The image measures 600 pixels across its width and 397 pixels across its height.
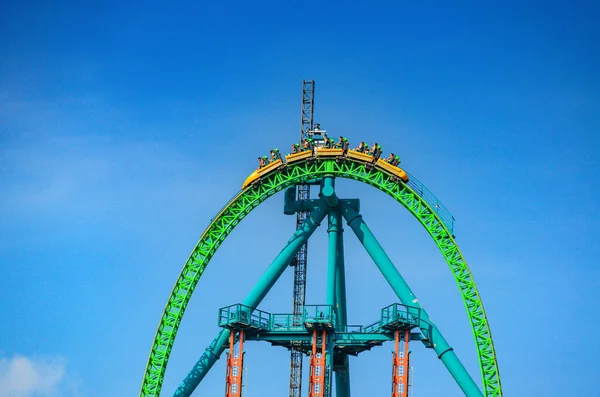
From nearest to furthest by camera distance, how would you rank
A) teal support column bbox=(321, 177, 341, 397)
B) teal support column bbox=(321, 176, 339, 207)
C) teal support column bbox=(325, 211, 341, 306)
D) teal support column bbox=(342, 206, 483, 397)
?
1. teal support column bbox=(342, 206, 483, 397)
2. teal support column bbox=(321, 177, 341, 397)
3. teal support column bbox=(325, 211, 341, 306)
4. teal support column bbox=(321, 176, 339, 207)

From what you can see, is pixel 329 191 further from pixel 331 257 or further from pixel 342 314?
pixel 342 314

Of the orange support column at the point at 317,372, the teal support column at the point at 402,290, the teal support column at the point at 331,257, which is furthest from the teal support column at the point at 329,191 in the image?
the orange support column at the point at 317,372

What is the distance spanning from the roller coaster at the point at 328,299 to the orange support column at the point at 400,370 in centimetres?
7

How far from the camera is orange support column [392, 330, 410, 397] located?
11006cm

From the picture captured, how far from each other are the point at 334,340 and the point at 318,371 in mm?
2982

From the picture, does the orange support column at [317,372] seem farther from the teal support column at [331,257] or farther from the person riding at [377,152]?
the person riding at [377,152]

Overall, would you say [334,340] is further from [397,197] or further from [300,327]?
[397,197]

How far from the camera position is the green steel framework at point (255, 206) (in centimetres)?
11281

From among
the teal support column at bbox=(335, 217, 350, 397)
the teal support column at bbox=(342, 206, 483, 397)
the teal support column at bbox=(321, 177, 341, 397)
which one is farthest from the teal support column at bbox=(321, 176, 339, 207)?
the teal support column at bbox=(335, 217, 350, 397)

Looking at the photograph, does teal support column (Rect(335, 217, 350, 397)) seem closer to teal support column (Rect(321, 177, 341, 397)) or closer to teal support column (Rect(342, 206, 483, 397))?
teal support column (Rect(321, 177, 341, 397))

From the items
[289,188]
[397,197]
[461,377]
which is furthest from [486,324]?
[289,188]

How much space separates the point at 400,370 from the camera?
362 ft

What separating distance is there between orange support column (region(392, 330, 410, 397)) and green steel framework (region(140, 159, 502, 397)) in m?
5.05

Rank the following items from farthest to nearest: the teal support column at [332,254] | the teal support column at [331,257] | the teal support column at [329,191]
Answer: the teal support column at [329,191]
the teal support column at [332,254]
the teal support column at [331,257]
